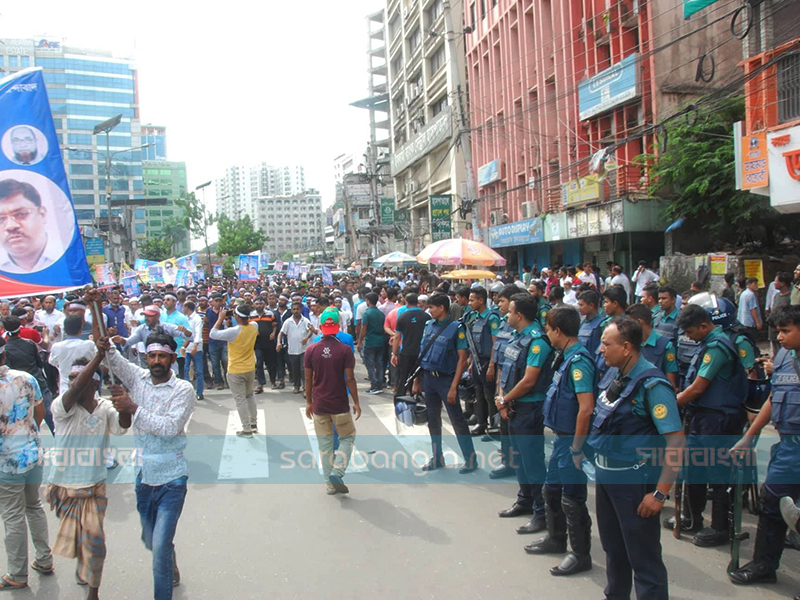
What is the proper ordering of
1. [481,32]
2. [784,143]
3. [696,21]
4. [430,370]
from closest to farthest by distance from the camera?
[430,370]
[784,143]
[696,21]
[481,32]

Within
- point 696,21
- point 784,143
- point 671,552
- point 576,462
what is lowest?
point 671,552

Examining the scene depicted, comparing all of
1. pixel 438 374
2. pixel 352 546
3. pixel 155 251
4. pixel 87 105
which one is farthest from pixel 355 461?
pixel 87 105

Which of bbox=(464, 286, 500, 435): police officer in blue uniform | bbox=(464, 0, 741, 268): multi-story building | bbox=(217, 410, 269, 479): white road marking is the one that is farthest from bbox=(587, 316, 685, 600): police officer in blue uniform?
bbox=(464, 0, 741, 268): multi-story building

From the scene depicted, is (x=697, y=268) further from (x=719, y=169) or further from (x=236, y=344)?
(x=236, y=344)

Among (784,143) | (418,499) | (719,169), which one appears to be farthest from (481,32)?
(418,499)

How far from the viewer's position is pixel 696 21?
19953mm

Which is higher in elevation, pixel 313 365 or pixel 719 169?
pixel 719 169

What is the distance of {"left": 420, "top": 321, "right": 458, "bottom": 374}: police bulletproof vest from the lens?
678 centimetres

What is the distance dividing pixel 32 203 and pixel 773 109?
14684mm

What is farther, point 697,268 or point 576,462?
point 697,268

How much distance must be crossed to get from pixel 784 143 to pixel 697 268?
3769 millimetres

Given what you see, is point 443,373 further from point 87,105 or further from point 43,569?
point 87,105

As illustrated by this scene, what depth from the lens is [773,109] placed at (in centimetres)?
1381

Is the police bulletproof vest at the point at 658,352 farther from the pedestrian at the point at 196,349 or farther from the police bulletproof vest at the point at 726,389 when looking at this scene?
the pedestrian at the point at 196,349
